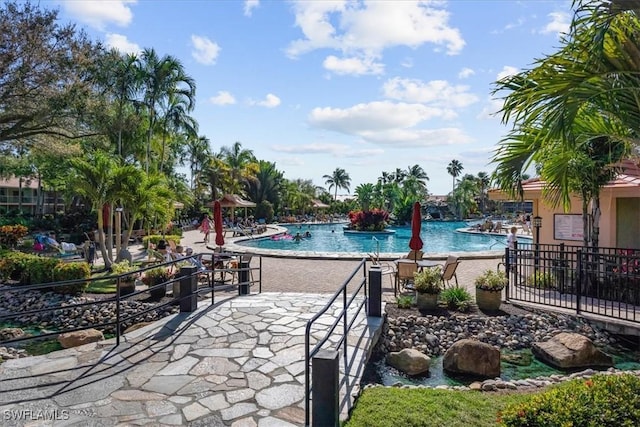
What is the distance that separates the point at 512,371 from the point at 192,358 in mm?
4725

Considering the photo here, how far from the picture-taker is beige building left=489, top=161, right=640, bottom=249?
10.2 meters

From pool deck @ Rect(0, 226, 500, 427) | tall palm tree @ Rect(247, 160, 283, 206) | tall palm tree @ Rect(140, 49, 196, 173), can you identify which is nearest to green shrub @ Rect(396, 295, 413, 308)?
pool deck @ Rect(0, 226, 500, 427)

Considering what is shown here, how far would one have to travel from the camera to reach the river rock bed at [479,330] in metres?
6.93

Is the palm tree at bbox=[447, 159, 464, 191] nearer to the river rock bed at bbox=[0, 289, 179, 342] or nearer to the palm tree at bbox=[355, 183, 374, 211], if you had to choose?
the palm tree at bbox=[355, 183, 374, 211]

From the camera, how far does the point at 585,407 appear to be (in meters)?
2.84

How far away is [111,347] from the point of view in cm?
536

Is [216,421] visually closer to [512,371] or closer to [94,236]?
[512,371]

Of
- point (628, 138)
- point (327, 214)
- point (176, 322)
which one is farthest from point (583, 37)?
point (327, 214)

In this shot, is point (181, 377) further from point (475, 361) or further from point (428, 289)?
point (428, 289)

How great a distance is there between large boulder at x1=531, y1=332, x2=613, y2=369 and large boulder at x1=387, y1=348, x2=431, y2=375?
2027mm

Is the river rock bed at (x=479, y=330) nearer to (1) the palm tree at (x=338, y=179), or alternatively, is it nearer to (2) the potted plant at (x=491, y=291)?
(2) the potted plant at (x=491, y=291)

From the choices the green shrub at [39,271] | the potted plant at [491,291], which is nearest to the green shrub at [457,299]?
the potted plant at [491,291]

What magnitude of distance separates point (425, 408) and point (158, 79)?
71.6ft

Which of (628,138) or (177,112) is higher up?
(177,112)
